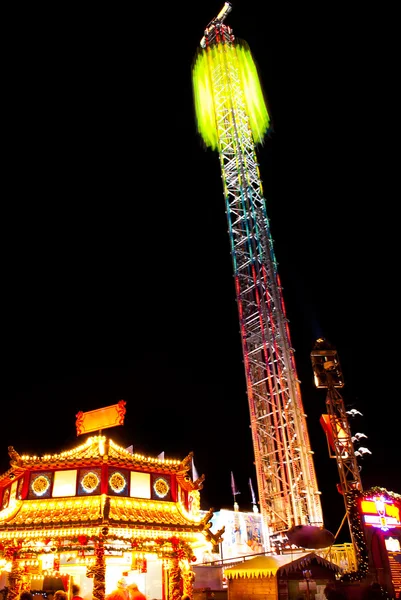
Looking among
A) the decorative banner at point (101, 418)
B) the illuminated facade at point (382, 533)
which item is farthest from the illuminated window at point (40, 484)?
the illuminated facade at point (382, 533)

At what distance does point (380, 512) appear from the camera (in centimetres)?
1459

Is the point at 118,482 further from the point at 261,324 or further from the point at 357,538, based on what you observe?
the point at 261,324

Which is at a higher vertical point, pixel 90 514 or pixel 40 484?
pixel 40 484

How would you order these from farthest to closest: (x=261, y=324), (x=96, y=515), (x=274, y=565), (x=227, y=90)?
(x=227, y=90) → (x=261, y=324) → (x=96, y=515) → (x=274, y=565)

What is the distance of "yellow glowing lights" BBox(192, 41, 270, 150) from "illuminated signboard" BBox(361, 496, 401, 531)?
23.8m

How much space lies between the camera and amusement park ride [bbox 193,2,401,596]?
16172 mm

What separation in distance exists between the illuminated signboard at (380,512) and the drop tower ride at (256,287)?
279 inches

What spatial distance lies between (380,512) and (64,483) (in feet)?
31.2

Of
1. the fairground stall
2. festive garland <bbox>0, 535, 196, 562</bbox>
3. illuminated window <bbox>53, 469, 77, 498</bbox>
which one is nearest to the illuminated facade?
the fairground stall

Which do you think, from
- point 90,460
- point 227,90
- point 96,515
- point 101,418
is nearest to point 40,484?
point 90,460

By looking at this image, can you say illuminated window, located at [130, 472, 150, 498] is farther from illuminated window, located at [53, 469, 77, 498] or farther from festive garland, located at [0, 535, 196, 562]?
illuminated window, located at [53, 469, 77, 498]

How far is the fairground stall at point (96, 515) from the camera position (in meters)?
12.6

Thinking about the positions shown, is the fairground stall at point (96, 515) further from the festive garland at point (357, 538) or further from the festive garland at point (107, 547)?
the festive garland at point (357, 538)

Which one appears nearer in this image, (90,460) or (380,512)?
(90,460)
